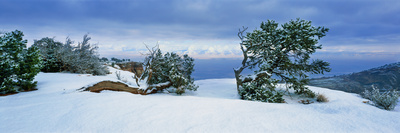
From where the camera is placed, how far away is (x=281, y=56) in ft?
29.9

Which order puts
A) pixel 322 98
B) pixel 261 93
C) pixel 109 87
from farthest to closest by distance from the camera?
1. pixel 322 98
2. pixel 261 93
3. pixel 109 87

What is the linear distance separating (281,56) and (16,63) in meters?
11.7

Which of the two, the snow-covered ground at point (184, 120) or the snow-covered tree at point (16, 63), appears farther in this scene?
the snow-covered tree at point (16, 63)

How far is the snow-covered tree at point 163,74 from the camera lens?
8031mm

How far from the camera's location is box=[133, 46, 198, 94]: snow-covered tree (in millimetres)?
8031

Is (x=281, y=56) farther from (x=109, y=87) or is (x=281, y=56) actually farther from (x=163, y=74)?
Result: (x=109, y=87)

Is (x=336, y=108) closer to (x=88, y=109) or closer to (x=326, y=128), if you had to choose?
(x=326, y=128)

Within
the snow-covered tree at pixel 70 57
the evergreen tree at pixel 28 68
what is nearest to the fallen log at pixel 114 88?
the evergreen tree at pixel 28 68

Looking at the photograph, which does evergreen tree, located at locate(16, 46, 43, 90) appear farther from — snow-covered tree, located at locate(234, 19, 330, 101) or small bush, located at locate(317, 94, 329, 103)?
small bush, located at locate(317, 94, 329, 103)

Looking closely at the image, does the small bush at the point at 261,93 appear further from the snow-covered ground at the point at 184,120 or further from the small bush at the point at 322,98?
the snow-covered ground at the point at 184,120

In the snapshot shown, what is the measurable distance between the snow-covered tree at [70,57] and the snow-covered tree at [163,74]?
6.08m

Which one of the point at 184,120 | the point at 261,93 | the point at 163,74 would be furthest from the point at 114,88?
the point at 261,93

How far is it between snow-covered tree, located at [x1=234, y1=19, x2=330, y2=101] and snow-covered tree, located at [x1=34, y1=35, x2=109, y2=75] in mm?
11120

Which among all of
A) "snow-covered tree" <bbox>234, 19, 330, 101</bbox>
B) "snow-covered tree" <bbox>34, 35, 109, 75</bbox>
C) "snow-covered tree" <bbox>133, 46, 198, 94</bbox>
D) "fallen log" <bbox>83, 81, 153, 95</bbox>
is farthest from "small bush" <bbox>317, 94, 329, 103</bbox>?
"snow-covered tree" <bbox>34, 35, 109, 75</bbox>
